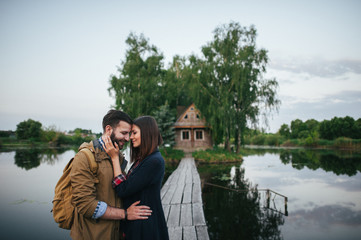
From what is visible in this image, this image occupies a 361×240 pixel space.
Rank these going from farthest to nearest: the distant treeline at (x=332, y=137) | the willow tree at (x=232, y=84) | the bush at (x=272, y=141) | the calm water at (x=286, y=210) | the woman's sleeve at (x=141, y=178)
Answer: the bush at (x=272, y=141) < the distant treeline at (x=332, y=137) < the willow tree at (x=232, y=84) < the calm water at (x=286, y=210) < the woman's sleeve at (x=141, y=178)

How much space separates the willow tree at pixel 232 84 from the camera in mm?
21266

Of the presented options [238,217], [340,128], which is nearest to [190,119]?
[238,217]

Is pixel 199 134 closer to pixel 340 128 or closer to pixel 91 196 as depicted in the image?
pixel 91 196

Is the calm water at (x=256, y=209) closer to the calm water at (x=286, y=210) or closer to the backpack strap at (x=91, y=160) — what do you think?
the calm water at (x=286, y=210)

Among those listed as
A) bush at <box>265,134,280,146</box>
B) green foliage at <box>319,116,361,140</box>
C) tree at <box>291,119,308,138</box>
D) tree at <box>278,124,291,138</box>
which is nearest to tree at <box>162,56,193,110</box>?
bush at <box>265,134,280,146</box>

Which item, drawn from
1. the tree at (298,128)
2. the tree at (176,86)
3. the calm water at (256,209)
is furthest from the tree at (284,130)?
the calm water at (256,209)

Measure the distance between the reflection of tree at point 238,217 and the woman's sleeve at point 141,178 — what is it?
500 cm

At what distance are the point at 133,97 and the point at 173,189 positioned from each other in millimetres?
16860

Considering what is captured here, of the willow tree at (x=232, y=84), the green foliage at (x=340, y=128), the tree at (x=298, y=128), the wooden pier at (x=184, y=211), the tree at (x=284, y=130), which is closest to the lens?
the wooden pier at (x=184, y=211)

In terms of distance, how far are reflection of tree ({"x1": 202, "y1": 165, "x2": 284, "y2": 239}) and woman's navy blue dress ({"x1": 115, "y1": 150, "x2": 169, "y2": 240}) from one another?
4715 mm

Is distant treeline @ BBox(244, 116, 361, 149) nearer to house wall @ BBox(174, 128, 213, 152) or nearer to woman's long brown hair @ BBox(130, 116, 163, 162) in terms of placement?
house wall @ BBox(174, 128, 213, 152)

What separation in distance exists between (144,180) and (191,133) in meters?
25.6

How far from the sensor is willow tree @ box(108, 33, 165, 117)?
23.9 meters

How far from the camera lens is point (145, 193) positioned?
6.81 feet
